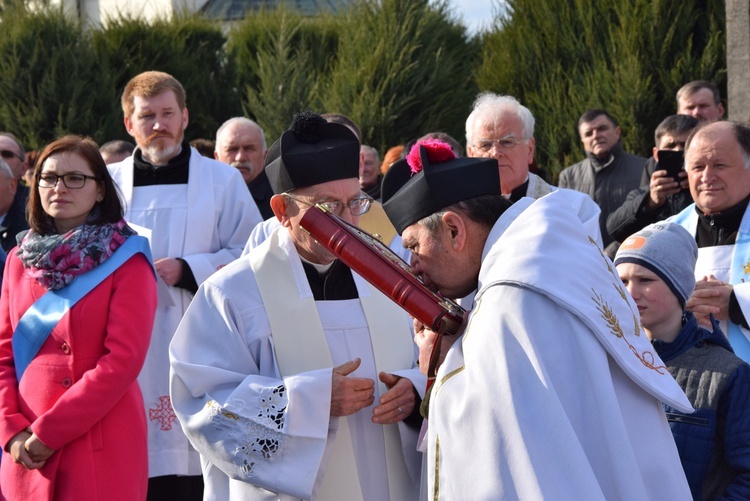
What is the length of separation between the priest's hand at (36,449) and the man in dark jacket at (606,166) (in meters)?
5.22

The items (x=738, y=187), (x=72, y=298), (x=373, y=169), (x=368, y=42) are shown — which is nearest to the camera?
(x=72, y=298)

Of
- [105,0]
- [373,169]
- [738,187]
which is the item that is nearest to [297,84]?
[373,169]

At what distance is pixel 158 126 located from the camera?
578 cm

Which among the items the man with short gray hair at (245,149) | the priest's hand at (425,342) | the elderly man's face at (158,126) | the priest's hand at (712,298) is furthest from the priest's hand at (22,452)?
the man with short gray hair at (245,149)

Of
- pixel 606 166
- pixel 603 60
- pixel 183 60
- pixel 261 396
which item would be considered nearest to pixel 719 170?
pixel 261 396

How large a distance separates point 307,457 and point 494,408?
3.30 ft

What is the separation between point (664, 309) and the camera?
3523 mm

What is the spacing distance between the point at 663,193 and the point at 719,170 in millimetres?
1143

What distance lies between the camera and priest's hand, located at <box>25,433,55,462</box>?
4141 mm

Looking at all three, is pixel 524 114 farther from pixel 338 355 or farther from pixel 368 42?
pixel 368 42

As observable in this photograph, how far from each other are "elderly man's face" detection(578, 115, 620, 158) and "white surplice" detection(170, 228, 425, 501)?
502cm

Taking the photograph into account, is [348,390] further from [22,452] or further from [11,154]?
[11,154]

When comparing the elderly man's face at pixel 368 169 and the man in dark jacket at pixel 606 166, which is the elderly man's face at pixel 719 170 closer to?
the man in dark jacket at pixel 606 166

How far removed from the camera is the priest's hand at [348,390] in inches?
127
